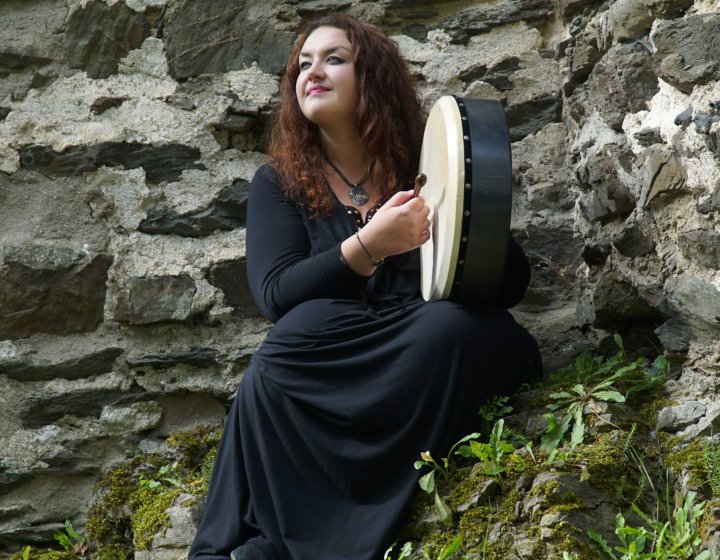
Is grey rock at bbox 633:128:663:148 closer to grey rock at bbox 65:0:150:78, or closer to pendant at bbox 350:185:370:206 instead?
pendant at bbox 350:185:370:206

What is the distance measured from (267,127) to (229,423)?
1.28 m

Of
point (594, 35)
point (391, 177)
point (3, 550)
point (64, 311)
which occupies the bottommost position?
point (3, 550)

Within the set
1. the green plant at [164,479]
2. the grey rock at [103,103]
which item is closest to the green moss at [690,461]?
the green plant at [164,479]

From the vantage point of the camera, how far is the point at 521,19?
3.65m

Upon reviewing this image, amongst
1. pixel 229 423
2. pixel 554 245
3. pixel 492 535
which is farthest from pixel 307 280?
pixel 554 245

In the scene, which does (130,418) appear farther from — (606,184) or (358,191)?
(606,184)

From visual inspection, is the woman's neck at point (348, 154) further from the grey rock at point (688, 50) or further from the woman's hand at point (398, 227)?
the grey rock at point (688, 50)

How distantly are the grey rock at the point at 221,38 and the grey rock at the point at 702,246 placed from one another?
1.62 metres

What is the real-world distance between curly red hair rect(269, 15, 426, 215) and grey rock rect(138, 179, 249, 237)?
0.43 meters

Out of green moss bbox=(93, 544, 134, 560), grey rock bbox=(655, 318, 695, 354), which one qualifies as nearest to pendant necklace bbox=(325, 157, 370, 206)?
grey rock bbox=(655, 318, 695, 354)

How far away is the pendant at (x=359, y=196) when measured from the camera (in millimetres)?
3092

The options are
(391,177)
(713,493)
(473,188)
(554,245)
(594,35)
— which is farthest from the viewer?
(554,245)

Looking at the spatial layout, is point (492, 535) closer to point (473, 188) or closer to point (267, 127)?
point (473, 188)

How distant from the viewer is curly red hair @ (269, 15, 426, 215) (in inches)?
122
